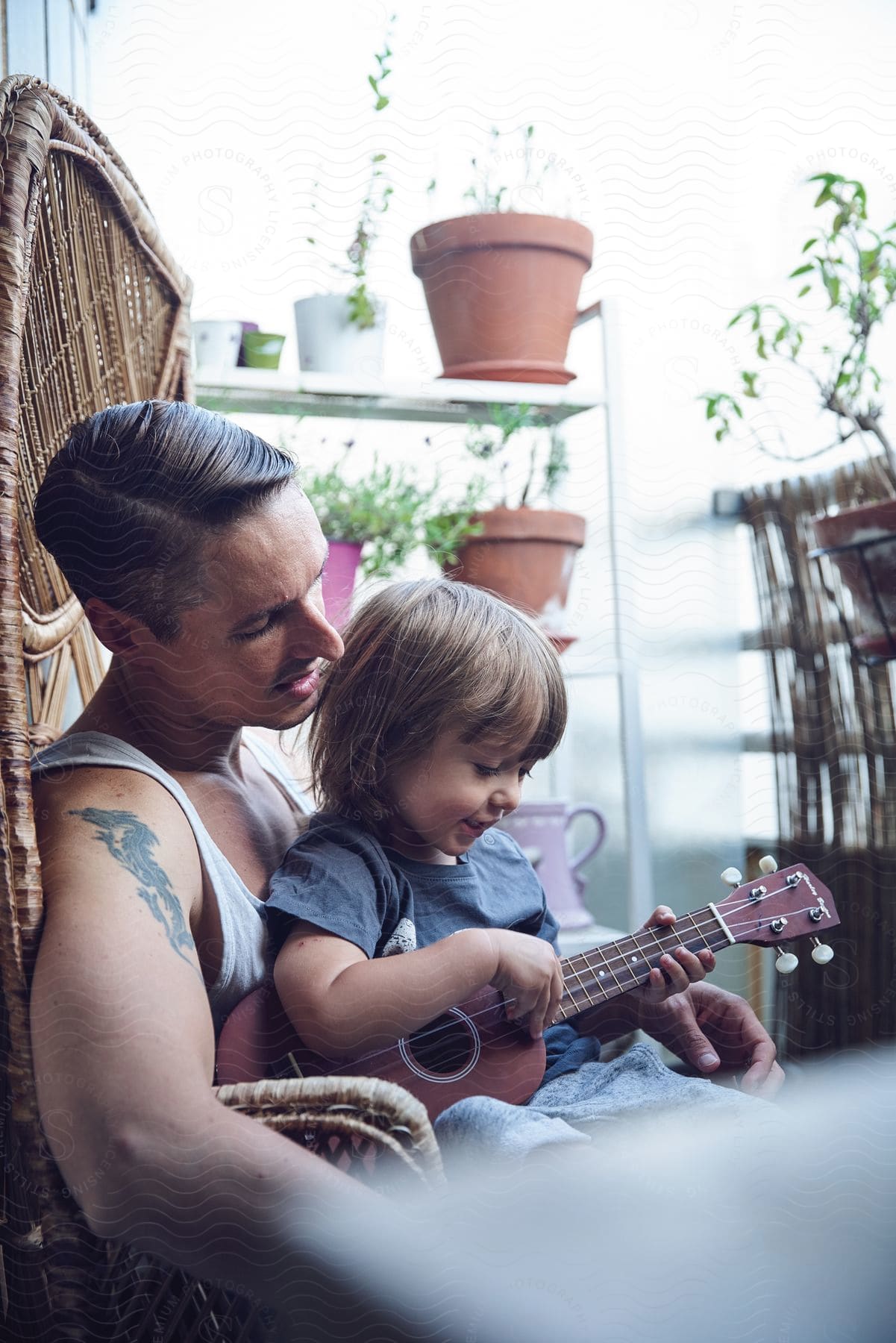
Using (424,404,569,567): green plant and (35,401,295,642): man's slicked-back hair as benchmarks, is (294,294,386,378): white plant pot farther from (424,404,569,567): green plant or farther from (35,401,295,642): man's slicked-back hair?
(35,401,295,642): man's slicked-back hair

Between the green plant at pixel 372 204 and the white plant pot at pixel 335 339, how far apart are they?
0.13 meters

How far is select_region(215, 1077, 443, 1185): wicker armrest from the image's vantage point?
0.43 m

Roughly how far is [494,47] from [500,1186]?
0.57 metres

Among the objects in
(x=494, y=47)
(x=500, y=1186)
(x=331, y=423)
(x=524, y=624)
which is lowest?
(x=500, y=1186)

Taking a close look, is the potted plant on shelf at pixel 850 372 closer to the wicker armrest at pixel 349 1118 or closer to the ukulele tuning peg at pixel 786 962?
the ukulele tuning peg at pixel 786 962

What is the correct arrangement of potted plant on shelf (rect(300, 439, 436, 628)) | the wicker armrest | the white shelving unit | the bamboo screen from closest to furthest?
the wicker armrest
the bamboo screen
the white shelving unit
potted plant on shelf (rect(300, 439, 436, 628))

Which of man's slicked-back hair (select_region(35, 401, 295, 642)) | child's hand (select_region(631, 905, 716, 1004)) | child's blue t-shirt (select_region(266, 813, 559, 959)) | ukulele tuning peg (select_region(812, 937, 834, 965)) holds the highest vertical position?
man's slicked-back hair (select_region(35, 401, 295, 642))

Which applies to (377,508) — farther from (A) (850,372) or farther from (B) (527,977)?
(B) (527,977)

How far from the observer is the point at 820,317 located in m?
0.75

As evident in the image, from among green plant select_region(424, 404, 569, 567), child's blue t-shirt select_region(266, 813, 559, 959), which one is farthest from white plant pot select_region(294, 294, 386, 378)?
child's blue t-shirt select_region(266, 813, 559, 959)

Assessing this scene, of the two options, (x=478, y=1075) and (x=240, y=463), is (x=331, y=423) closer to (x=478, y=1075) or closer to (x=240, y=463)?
(x=240, y=463)

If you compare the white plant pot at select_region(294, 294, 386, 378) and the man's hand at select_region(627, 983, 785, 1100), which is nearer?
the man's hand at select_region(627, 983, 785, 1100)

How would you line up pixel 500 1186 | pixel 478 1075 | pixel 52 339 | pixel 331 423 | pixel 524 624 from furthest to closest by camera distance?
pixel 331 423
pixel 52 339
pixel 524 624
pixel 478 1075
pixel 500 1186

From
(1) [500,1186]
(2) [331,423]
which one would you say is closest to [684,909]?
(1) [500,1186]
